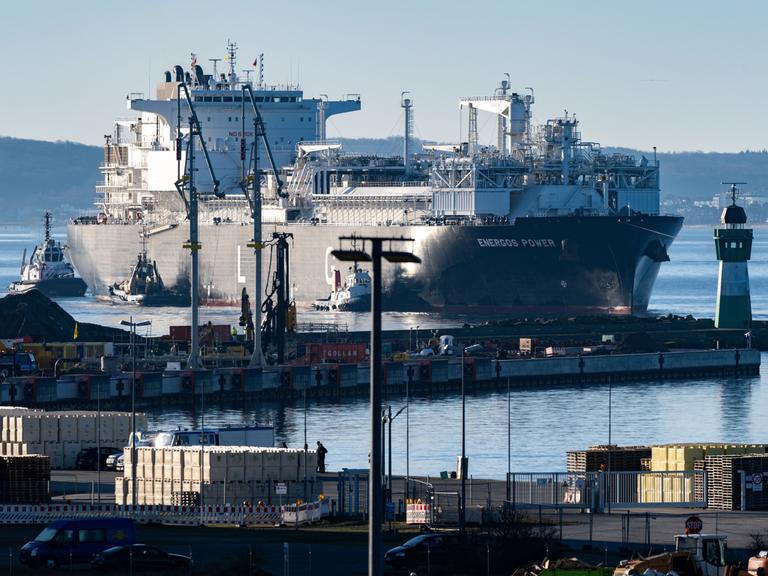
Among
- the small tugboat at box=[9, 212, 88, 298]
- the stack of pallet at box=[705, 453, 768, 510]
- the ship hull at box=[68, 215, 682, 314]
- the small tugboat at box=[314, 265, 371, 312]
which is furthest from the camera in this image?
the small tugboat at box=[9, 212, 88, 298]

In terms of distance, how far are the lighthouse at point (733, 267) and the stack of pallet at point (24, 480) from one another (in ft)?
154

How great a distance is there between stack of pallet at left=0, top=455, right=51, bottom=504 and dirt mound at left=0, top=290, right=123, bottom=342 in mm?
39091

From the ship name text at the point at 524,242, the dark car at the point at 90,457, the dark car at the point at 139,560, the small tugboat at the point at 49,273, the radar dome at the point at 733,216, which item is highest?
the radar dome at the point at 733,216

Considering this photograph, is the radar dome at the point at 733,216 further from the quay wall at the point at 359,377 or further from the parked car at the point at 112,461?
the parked car at the point at 112,461

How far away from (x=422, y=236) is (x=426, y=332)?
2497cm

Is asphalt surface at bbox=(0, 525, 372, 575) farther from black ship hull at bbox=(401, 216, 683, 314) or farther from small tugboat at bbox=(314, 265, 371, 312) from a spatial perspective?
black ship hull at bbox=(401, 216, 683, 314)

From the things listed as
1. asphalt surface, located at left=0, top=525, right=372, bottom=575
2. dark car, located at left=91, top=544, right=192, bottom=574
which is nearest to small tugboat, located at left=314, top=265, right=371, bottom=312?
asphalt surface, located at left=0, top=525, right=372, bottom=575

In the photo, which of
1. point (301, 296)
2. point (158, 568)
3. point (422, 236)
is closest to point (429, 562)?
point (158, 568)

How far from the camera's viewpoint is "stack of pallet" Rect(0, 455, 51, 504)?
33.8m

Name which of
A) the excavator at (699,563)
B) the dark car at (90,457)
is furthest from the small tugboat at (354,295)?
the excavator at (699,563)

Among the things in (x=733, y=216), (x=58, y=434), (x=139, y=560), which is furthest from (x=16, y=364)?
(x=139, y=560)

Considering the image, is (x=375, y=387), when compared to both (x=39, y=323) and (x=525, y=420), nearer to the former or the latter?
(x=525, y=420)

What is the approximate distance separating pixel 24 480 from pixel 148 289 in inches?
3354

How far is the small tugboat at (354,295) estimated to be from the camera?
99.8 meters
